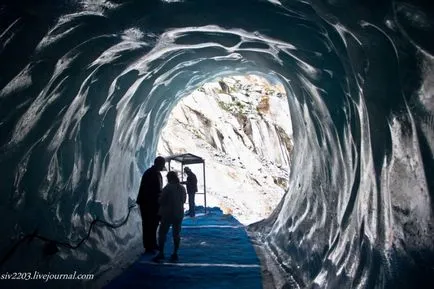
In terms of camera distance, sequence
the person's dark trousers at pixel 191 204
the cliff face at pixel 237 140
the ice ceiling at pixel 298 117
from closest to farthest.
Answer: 1. the ice ceiling at pixel 298 117
2. the person's dark trousers at pixel 191 204
3. the cliff face at pixel 237 140

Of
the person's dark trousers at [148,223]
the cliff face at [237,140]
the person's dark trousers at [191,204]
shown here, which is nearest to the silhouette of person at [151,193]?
the person's dark trousers at [148,223]

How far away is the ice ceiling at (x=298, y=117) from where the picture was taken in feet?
10.8

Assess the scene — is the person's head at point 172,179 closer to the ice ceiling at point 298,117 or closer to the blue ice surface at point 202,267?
the ice ceiling at point 298,117

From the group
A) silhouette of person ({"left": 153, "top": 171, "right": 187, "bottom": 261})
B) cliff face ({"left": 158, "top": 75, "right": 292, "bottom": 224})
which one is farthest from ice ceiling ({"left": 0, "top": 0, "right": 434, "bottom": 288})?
cliff face ({"left": 158, "top": 75, "right": 292, "bottom": 224})

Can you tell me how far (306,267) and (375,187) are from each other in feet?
9.28

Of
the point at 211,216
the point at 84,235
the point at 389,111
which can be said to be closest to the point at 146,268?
the point at 84,235

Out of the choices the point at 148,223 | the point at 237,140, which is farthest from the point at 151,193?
the point at 237,140

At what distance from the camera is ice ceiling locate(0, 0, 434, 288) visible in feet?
10.8

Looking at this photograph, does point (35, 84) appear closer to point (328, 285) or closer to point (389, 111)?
point (389, 111)

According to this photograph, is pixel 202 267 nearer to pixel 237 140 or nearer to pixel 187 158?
pixel 187 158

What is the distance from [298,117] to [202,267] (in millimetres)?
4103

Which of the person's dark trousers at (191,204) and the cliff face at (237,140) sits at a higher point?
the cliff face at (237,140)

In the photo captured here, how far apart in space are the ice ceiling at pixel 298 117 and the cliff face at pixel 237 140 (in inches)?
545

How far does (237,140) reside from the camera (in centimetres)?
3641
